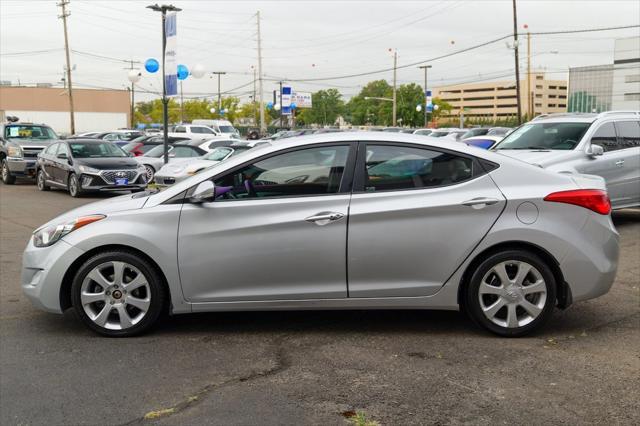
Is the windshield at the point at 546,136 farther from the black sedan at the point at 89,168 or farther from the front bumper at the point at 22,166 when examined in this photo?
the front bumper at the point at 22,166

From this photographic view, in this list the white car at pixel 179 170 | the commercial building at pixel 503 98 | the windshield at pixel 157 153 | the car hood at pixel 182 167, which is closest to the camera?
the white car at pixel 179 170

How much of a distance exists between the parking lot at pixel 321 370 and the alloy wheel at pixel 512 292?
0.62 feet

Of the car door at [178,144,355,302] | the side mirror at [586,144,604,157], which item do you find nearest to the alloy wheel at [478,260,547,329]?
the car door at [178,144,355,302]

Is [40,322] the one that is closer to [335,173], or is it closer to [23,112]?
[335,173]

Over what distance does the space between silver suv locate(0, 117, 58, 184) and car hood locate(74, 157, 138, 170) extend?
4.40 meters

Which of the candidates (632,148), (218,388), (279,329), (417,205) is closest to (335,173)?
(417,205)

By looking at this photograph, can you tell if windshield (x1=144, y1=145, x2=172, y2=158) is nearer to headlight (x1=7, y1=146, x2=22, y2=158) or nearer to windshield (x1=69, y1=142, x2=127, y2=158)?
windshield (x1=69, y1=142, x2=127, y2=158)

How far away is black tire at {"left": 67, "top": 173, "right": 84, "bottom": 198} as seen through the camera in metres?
16.8

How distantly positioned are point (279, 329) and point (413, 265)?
1.20 m

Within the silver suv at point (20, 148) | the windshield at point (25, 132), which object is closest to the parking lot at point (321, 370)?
the silver suv at point (20, 148)

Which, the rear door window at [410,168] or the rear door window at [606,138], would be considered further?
the rear door window at [606,138]

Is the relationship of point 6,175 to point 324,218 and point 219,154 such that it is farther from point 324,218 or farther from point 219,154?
point 324,218

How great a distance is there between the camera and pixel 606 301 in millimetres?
6250

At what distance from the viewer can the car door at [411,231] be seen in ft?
16.3
